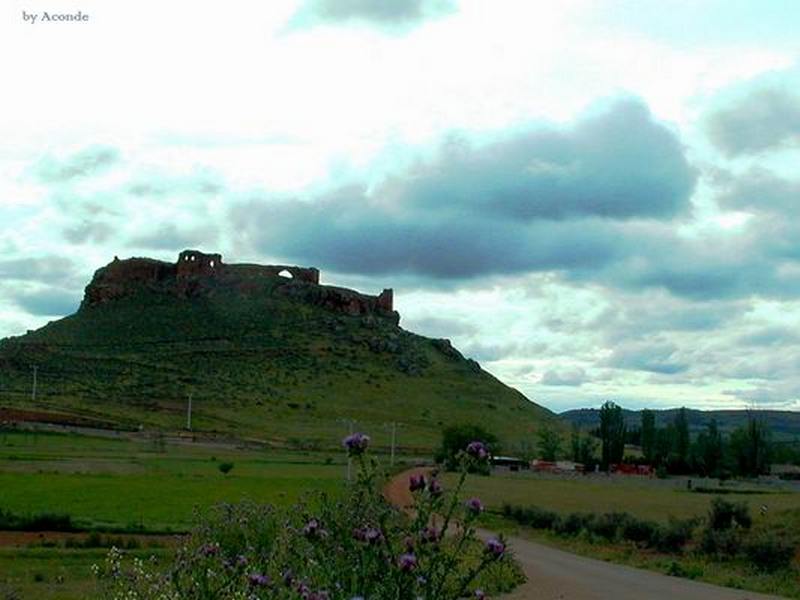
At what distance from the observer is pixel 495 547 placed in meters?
6.09

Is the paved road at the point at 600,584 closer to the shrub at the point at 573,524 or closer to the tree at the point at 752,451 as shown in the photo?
the shrub at the point at 573,524

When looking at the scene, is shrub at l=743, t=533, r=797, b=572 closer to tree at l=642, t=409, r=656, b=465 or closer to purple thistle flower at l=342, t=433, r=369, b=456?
purple thistle flower at l=342, t=433, r=369, b=456

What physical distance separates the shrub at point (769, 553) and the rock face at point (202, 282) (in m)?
134

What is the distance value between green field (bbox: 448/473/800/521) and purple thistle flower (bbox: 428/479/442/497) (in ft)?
134

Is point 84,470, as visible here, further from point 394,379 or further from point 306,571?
point 394,379

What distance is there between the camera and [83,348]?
135500 millimetres

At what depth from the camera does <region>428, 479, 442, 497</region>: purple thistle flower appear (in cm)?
646

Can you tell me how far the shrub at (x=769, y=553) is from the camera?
29.6 m

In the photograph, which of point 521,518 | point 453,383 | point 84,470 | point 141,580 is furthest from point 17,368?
point 141,580

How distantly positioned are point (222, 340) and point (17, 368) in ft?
92.1

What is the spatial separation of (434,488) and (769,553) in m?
25.6

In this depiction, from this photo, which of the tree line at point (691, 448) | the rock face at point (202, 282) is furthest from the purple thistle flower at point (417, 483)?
the rock face at point (202, 282)

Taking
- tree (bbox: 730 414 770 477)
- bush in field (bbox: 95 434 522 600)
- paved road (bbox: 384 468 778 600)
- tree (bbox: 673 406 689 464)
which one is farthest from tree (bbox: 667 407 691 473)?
bush in field (bbox: 95 434 522 600)

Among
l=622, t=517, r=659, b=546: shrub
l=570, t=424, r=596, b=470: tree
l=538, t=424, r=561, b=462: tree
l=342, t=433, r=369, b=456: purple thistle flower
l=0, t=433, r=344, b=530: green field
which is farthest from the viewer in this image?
l=538, t=424, r=561, b=462: tree
